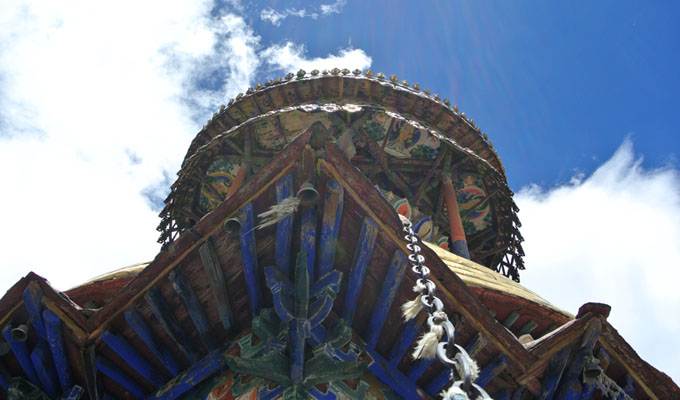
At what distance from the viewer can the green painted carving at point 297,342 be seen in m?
4.24

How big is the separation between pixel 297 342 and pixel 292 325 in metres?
0.14

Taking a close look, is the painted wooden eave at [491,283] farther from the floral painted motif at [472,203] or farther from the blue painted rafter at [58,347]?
the floral painted motif at [472,203]

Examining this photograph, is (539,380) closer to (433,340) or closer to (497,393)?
(497,393)

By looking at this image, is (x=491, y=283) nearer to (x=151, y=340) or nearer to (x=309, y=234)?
(x=309, y=234)

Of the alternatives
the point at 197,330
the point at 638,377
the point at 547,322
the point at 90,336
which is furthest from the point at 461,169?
the point at 90,336

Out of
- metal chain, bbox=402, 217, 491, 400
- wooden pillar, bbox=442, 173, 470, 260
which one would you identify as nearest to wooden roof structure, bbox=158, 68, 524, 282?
wooden pillar, bbox=442, 173, 470, 260

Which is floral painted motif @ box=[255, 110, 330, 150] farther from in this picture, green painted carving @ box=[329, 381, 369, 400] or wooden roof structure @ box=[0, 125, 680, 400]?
green painted carving @ box=[329, 381, 369, 400]

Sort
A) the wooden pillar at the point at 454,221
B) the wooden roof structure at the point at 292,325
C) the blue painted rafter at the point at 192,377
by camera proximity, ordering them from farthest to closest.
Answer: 1. the wooden pillar at the point at 454,221
2. the blue painted rafter at the point at 192,377
3. the wooden roof structure at the point at 292,325

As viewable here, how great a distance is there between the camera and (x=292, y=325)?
430cm

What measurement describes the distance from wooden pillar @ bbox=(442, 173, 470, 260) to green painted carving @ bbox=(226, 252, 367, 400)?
597cm

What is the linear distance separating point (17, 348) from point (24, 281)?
0.67 m

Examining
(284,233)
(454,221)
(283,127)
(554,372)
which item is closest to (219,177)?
(283,127)

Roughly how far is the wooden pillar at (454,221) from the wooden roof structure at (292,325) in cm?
519

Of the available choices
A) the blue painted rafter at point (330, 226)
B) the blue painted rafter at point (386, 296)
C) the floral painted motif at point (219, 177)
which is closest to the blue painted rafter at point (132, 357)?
the blue painted rafter at point (330, 226)
